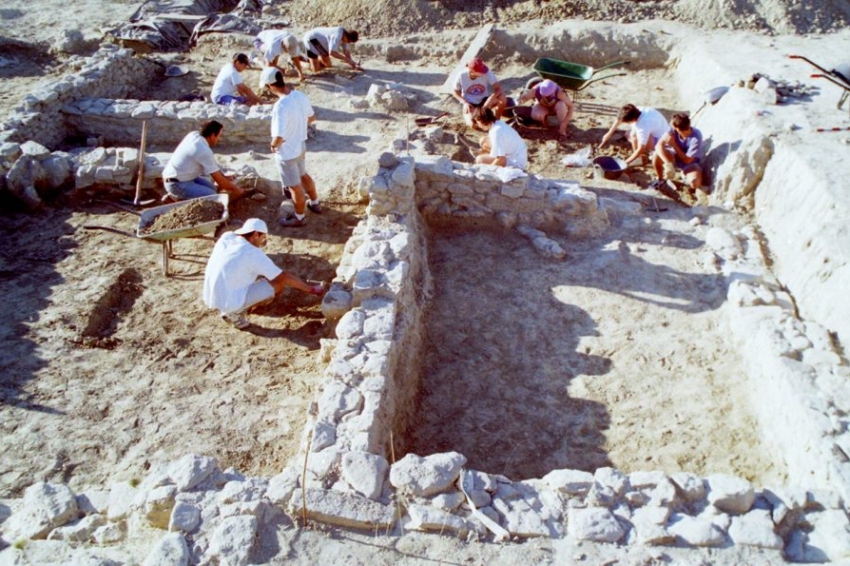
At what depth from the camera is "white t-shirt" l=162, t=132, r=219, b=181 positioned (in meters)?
7.73

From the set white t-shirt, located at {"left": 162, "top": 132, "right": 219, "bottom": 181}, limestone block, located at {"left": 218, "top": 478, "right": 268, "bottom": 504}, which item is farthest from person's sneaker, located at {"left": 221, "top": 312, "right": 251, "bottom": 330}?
limestone block, located at {"left": 218, "top": 478, "right": 268, "bottom": 504}

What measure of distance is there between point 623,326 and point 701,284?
1116 millimetres

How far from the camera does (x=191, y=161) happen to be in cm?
780

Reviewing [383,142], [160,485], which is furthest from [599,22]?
[160,485]

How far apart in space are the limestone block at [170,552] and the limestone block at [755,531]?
3364 millimetres

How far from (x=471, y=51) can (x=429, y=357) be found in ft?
24.3

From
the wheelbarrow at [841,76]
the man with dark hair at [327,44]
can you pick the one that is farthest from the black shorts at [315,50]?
the wheelbarrow at [841,76]

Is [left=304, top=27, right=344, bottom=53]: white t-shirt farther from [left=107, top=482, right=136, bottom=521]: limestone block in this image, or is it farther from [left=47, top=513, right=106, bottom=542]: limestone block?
[left=47, top=513, right=106, bottom=542]: limestone block

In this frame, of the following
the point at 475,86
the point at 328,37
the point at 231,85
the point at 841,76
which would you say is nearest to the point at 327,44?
the point at 328,37

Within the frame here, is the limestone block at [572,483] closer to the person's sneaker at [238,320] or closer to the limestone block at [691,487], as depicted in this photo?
the limestone block at [691,487]

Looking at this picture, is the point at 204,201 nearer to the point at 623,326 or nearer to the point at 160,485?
the point at 160,485

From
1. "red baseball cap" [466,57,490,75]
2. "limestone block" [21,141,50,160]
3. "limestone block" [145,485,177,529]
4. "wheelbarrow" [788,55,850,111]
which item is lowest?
"limestone block" [145,485,177,529]

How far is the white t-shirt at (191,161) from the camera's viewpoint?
7.73 meters

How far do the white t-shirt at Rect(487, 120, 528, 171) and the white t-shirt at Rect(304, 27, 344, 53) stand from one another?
15.4 feet
